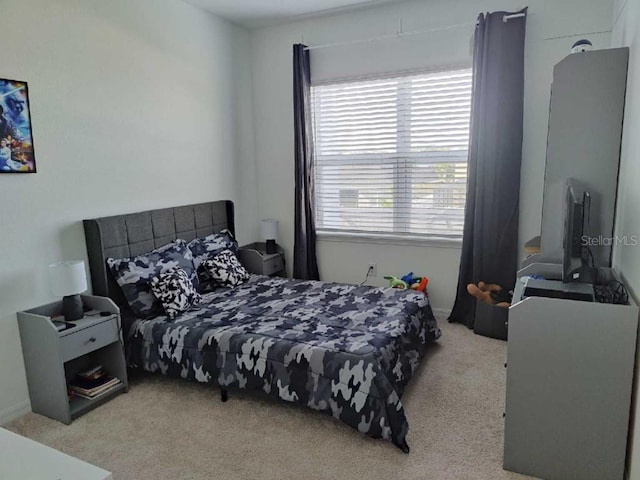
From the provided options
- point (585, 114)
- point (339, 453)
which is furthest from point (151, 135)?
point (585, 114)

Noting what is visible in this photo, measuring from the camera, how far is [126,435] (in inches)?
96.3

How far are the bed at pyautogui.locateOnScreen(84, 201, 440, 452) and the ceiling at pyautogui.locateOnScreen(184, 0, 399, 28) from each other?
1.82 metres

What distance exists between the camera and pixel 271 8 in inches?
154

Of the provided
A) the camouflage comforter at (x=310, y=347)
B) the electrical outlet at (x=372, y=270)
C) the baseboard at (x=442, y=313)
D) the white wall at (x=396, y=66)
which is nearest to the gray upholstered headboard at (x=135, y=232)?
the camouflage comforter at (x=310, y=347)

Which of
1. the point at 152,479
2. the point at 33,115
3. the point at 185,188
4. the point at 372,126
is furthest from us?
the point at 372,126

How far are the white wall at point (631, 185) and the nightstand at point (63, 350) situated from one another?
278cm

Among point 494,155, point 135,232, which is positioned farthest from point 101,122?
point 494,155

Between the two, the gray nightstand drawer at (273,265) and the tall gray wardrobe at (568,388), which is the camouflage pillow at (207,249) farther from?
the tall gray wardrobe at (568,388)

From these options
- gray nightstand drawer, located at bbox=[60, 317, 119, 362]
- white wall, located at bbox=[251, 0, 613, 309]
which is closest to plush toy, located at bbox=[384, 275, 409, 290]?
white wall, located at bbox=[251, 0, 613, 309]

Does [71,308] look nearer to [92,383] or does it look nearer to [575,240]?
[92,383]

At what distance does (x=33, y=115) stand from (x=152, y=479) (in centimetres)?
218

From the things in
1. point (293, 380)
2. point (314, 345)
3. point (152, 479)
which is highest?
point (314, 345)

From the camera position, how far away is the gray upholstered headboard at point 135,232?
9.84 ft

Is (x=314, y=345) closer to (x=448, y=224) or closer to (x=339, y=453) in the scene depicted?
(x=339, y=453)
